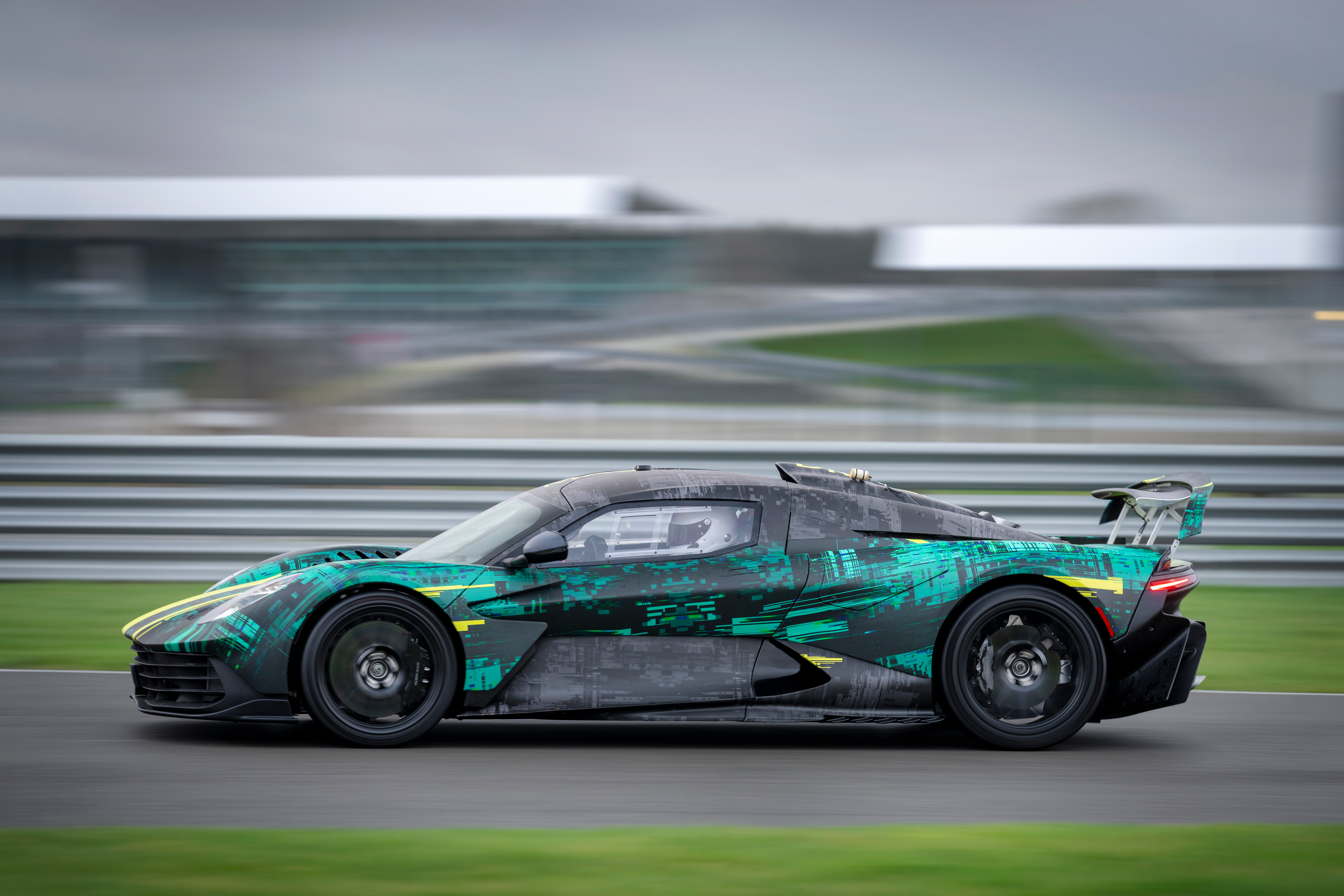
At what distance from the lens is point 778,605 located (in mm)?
5188

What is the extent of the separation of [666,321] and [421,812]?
5.30 meters

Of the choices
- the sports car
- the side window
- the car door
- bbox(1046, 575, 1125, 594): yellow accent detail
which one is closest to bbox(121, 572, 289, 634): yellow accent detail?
the sports car

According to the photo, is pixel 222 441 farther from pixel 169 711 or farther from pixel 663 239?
pixel 169 711

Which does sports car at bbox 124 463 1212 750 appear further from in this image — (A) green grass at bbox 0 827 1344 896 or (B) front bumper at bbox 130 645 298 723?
(A) green grass at bbox 0 827 1344 896

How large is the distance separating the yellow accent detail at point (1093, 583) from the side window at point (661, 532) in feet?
4.27

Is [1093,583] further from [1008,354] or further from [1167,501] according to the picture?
[1008,354]

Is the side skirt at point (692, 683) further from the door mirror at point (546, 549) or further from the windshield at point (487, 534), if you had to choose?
the windshield at point (487, 534)

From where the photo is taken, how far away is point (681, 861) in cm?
372

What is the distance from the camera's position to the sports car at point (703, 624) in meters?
5.07

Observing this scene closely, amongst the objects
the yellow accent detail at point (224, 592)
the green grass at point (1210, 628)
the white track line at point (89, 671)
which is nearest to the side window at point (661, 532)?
the yellow accent detail at point (224, 592)

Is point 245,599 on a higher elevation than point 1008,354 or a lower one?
lower

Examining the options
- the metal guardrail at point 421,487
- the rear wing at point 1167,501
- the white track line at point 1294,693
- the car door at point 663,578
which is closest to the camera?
the car door at point 663,578

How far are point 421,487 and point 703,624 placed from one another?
14.7 ft

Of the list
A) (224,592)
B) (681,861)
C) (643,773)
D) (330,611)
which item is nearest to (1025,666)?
(643,773)
